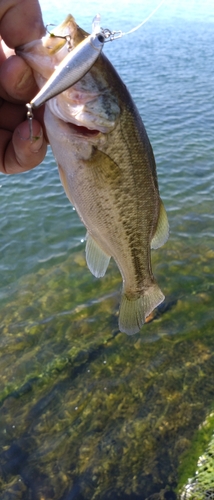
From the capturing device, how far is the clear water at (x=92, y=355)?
5.71 m

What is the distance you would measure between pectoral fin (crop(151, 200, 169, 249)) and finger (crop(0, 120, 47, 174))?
949 millimetres

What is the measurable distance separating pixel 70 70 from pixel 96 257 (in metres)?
1.55

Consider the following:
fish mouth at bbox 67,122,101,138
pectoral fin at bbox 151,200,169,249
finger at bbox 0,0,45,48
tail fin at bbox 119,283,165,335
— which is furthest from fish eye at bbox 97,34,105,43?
tail fin at bbox 119,283,165,335

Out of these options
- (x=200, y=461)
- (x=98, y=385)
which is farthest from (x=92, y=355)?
(x=200, y=461)

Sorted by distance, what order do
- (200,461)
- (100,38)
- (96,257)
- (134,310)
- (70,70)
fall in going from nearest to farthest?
(70,70)
(100,38)
(96,257)
(134,310)
(200,461)

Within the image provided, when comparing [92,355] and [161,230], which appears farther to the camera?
[92,355]

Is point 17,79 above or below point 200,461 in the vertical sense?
above

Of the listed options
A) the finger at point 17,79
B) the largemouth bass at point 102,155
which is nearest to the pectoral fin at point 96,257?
the largemouth bass at point 102,155

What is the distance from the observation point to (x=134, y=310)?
349 centimetres

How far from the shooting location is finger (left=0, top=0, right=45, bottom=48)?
8.25 ft

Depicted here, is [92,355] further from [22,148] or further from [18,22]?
[18,22]

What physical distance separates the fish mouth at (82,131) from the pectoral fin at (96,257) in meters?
0.81

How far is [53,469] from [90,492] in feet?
1.93

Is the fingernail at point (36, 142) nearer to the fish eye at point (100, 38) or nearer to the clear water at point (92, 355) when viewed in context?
the fish eye at point (100, 38)
